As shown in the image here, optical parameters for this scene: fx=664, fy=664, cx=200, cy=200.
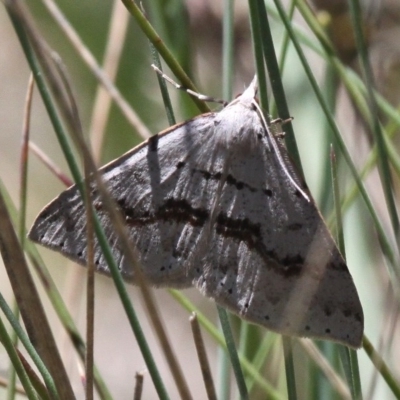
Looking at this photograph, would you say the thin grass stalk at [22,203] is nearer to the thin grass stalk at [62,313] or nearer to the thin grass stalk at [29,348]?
the thin grass stalk at [62,313]

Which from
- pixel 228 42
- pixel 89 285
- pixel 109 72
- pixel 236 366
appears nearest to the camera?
pixel 89 285

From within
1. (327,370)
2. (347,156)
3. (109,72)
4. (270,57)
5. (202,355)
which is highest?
(109,72)

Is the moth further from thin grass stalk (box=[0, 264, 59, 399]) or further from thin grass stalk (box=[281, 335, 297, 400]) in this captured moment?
thin grass stalk (box=[0, 264, 59, 399])

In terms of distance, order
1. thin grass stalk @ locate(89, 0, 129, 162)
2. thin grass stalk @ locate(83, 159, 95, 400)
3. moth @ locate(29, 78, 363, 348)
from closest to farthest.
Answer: thin grass stalk @ locate(83, 159, 95, 400), moth @ locate(29, 78, 363, 348), thin grass stalk @ locate(89, 0, 129, 162)

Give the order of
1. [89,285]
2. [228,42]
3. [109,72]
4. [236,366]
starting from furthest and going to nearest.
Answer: [109,72]
[228,42]
[236,366]
[89,285]

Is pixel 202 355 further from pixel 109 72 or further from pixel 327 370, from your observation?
pixel 109 72

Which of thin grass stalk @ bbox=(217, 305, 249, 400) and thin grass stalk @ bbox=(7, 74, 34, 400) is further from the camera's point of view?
thin grass stalk @ bbox=(7, 74, 34, 400)

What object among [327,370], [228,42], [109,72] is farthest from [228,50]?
[109,72]

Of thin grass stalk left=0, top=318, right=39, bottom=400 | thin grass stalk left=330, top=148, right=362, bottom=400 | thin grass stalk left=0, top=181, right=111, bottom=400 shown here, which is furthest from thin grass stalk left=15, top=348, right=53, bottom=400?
thin grass stalk left=330, top=148, right=362, bottom=400

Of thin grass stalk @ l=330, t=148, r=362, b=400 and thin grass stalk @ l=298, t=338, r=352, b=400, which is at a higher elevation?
thin grass stalk @ l=330, t=148, r=362, b=400
